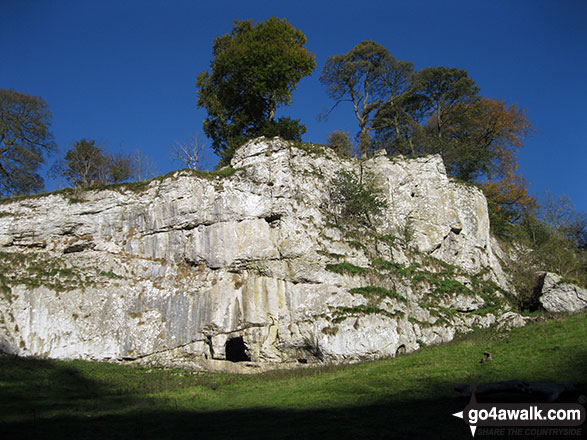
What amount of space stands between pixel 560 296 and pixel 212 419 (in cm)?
2379

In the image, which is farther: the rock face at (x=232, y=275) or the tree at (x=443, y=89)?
the tree at (x=443, y=89)

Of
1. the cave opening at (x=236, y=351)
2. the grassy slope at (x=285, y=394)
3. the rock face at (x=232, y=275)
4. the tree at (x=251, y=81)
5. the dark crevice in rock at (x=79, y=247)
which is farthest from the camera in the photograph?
the tree at (x=251, y=81)

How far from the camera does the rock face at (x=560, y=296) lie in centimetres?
2666

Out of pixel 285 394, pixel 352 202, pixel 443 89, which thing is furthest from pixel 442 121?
pixel 285 394

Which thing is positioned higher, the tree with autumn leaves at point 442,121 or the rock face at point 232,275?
the tree with autumn leaves at point 442,121

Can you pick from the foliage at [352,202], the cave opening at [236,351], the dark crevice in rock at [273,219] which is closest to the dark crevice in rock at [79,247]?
the cave opening at [236,351]

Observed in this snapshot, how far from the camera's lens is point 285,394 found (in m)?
16.3

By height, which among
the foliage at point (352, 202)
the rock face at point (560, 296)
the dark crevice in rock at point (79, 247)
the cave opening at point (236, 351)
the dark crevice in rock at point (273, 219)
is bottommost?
the cave opening at point (236, 351)

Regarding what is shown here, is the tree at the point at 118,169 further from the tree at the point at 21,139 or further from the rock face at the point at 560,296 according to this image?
the rock face at the point at 560,296

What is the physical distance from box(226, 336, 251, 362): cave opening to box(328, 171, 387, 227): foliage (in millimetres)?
9495

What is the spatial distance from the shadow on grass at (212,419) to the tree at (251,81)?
19.2m

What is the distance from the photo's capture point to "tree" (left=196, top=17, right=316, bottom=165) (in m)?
31.1

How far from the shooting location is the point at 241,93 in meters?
32.6

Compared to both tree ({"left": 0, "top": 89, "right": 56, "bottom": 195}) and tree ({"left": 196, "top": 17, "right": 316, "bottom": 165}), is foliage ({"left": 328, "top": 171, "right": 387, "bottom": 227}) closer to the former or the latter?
tree ({"left": 196, "top": 17, "right": 316, "bottom": 165})
